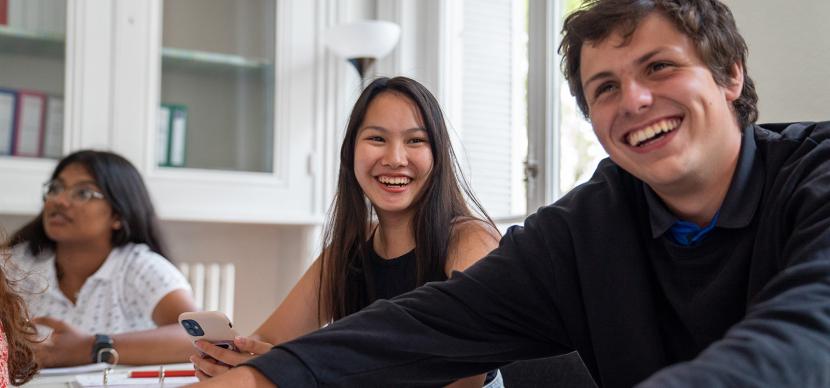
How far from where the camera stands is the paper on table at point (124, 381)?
131 centimetres

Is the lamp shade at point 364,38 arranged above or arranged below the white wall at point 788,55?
above

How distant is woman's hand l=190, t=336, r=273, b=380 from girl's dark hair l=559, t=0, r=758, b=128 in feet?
2.34

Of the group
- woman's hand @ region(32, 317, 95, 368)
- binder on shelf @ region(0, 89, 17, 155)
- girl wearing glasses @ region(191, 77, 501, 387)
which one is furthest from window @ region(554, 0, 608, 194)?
binder on shelf @ region(0, 89, 17, 155)

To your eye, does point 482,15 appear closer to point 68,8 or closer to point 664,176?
point 68,8

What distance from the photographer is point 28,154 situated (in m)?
2.74

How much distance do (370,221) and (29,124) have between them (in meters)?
1.49

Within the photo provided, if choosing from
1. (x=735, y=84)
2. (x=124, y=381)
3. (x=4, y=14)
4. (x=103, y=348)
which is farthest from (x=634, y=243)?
(x=4, y=14)

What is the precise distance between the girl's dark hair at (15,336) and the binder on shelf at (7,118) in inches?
59.8

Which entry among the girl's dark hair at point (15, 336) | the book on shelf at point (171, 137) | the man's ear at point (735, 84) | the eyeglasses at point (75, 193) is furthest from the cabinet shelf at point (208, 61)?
the man's ear at point (735, 84)

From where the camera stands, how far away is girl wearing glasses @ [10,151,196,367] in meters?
2.33

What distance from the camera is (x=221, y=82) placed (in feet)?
10.1

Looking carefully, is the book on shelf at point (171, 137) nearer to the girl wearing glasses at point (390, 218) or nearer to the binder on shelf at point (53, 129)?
the binder on shelf at point (53, 129)

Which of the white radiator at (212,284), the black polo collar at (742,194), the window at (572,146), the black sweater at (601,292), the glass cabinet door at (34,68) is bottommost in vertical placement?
the white radiator at (212,284)

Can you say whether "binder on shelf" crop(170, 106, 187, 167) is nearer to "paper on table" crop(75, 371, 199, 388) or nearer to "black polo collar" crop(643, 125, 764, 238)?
"paper on table" crop(75, 371, 199, 388)
